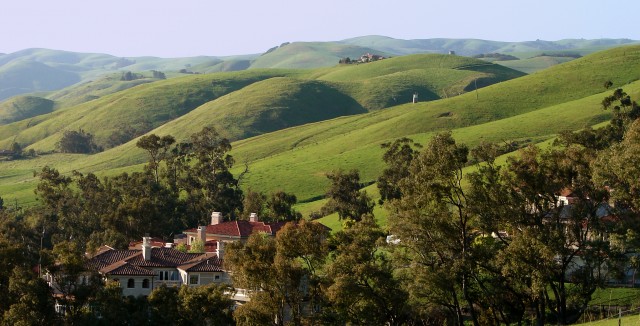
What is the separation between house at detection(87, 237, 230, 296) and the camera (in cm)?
7169

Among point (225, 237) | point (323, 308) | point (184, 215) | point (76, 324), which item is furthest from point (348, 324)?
point (184, 215)

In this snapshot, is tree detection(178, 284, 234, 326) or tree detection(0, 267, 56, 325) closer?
tree detection(0, 267, 56, 325)

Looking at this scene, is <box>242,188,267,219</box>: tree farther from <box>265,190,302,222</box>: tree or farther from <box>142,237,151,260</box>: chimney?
<box>142,237,151,260</box>: chimney

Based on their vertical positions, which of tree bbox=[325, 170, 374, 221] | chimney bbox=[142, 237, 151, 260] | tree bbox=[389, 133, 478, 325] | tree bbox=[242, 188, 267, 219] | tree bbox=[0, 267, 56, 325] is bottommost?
tree bbox=[242, 188, 267, 219]

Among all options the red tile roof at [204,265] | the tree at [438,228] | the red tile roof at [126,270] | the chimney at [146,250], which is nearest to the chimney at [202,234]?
the red tile roof at [204,265]

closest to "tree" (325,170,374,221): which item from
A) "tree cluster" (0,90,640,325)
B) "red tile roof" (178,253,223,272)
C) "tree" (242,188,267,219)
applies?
"tree" (242,188,267,219)

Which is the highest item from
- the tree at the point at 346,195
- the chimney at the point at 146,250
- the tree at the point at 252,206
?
the chimney at the point at 146,250

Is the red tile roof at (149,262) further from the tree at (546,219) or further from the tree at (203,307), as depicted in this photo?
the tree at (546,219)

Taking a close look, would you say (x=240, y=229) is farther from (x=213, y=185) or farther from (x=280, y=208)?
(x=213, y=185)

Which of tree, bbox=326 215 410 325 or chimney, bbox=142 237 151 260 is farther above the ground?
tree, bbox=326 215 410 325

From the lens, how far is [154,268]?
73.8 metres

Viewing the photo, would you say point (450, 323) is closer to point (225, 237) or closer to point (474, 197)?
point (474, 197)

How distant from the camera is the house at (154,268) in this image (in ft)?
235

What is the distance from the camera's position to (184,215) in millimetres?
123312
